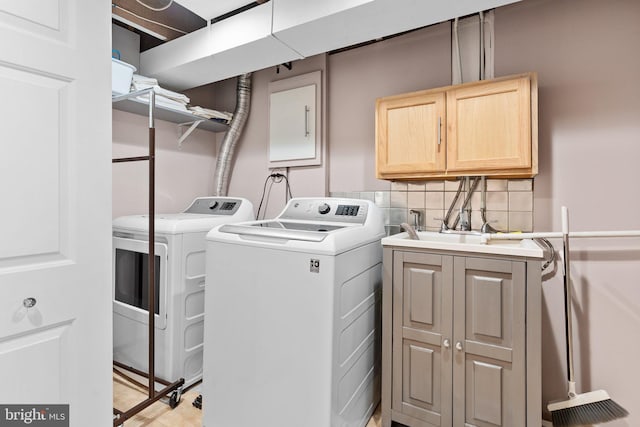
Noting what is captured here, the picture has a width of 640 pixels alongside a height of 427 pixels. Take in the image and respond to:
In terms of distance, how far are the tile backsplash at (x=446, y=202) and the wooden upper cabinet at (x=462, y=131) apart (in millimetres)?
182

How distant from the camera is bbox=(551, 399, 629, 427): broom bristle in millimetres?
1484

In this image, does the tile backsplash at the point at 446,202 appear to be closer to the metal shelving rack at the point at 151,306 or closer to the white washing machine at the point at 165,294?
the white washing machine at the point at 165,294

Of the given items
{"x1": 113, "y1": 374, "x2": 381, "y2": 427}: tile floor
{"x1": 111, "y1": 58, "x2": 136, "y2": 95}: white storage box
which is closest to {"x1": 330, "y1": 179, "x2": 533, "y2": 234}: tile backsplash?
{"x1": 113, "y1": 374, "x2": 381, "y2": 427}: tile floor

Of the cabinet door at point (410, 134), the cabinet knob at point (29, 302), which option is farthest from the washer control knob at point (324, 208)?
the cabinet knob at point (29, 302)

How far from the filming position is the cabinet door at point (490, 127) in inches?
65.1

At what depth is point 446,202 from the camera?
2125 millimetres

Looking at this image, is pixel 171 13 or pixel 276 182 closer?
pixel 171 13

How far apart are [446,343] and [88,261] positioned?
64.9 inches

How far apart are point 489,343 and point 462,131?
113 cm

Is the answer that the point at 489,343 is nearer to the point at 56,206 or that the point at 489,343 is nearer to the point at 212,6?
the point at 56,206

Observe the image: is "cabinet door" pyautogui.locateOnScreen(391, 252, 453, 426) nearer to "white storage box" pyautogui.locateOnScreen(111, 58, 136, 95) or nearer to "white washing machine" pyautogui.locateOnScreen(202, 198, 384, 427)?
"white washing machine" pyautogui.locateOnScreen(202, 198, 384, 427)

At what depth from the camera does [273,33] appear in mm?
1868
